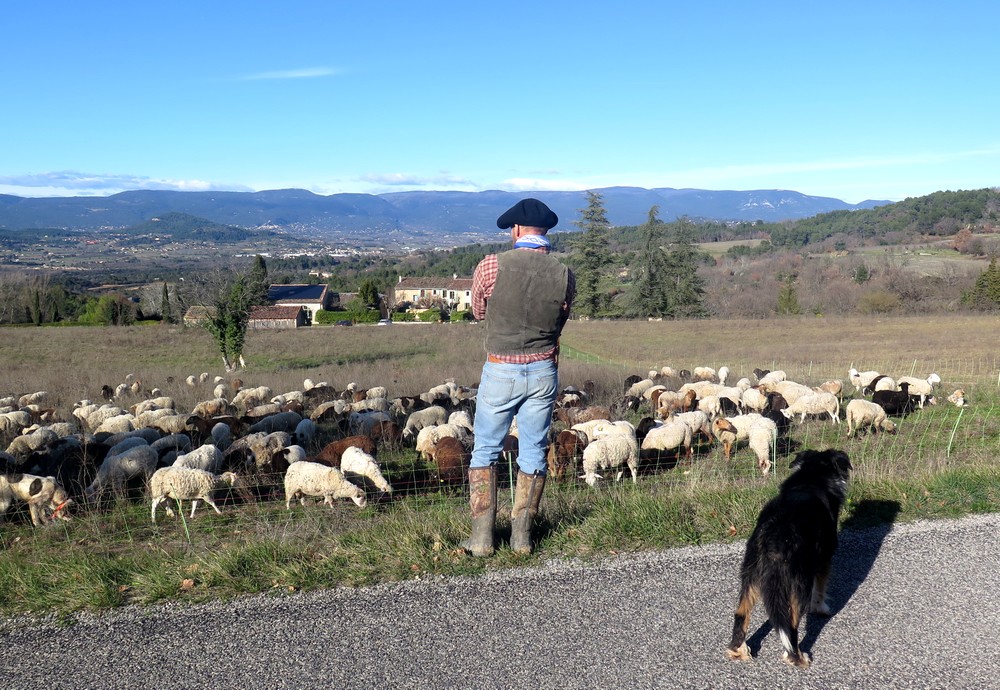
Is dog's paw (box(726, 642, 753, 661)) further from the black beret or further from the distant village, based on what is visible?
the distant village

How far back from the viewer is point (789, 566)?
407 centimetres

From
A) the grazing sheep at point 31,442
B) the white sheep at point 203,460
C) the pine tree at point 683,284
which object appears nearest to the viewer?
the white sheep at point 203,460

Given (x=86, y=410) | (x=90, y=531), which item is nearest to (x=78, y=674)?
(x=90, y=531)

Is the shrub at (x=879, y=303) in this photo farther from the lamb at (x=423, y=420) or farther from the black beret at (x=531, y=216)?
the black beret at (x=531, y=216)

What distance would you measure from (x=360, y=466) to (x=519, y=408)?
4.63 metres

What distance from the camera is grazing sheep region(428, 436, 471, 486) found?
9.60m

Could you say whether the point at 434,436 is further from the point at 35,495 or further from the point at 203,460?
the point at 35,495

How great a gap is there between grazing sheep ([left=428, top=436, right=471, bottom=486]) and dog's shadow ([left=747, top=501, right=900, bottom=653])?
463 centimetres

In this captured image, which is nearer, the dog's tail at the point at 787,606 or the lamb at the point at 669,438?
the dog's tail at the point at 787,606

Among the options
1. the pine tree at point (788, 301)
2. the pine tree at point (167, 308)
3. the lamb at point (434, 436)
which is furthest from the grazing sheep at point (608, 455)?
the pine tree at point (788, 301)

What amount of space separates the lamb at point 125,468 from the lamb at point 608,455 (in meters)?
5.46

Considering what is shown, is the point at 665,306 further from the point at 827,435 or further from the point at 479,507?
the point at 479,507

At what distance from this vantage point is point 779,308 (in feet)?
246

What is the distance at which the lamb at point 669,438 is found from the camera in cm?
1121
